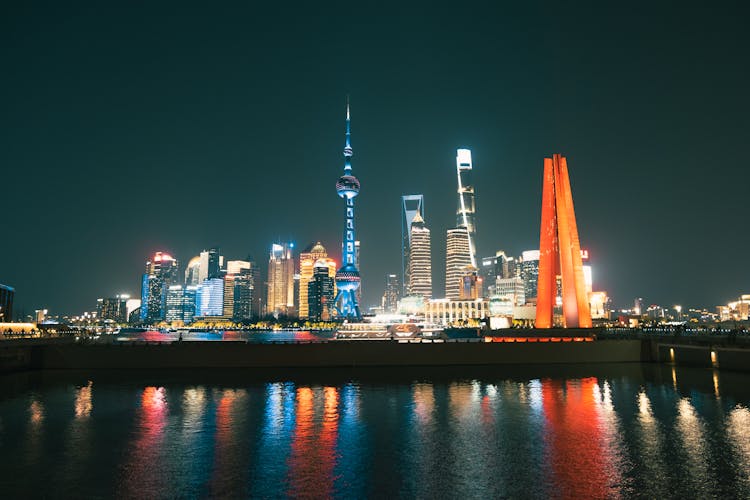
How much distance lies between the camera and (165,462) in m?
17.0

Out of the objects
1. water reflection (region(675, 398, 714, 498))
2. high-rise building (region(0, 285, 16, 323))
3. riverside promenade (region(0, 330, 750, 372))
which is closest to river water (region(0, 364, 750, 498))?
water reflection (region(675, 398, 714, 498))

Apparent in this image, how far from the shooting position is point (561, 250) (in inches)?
2299

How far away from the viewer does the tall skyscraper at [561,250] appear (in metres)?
57.9

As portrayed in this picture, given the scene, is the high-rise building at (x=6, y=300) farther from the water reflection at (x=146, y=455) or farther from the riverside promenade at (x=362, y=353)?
the water reflection at (x=146, y=455)

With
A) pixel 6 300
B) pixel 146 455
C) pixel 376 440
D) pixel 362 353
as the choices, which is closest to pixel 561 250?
pixel 362 353

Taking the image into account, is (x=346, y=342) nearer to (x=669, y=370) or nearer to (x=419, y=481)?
(x=669, y=370)

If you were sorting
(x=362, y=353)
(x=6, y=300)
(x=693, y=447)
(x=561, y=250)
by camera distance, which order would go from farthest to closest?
(x=6, y=300) < (x=561, y=250) < (x=362, y=353) < (x=693, y=447)

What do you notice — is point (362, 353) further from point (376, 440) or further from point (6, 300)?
point (6, 300)

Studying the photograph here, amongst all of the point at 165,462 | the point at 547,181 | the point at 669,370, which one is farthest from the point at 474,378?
the point at 547,181

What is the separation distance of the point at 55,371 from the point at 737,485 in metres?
46.8

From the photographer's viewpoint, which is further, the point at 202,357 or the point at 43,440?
the point at 202,357

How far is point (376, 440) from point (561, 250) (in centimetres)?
4469

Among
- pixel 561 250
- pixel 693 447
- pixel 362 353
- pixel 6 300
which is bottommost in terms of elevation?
pixel 693 447

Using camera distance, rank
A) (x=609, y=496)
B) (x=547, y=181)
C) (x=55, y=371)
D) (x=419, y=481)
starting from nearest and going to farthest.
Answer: (x=609, y=496), (x=419, y=481), (x=55, y=371), (x=547, y=181)
